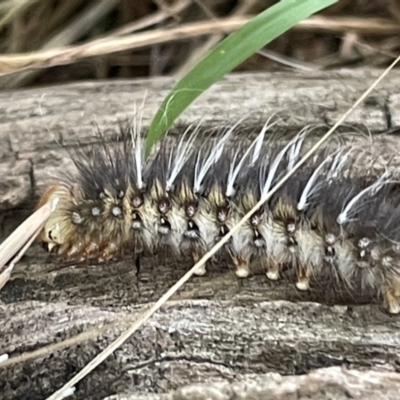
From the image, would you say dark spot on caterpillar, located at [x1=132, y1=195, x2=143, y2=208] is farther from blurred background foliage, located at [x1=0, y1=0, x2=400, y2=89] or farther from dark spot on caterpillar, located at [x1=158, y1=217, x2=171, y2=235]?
blurred background foliage, located at [x1=0, y1=0, x2=400, y2=89]

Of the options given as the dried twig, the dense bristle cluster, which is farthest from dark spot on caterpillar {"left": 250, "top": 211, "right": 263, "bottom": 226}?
the dried twig

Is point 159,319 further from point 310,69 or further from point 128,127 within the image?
point 310,69

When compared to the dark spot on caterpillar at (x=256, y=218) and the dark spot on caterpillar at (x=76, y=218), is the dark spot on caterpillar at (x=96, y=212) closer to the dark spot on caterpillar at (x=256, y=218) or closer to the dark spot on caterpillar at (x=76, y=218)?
the dark spot on caterpillar at (x=76, y=218)

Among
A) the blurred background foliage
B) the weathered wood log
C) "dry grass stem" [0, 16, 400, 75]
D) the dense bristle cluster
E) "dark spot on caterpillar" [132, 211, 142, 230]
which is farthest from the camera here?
the blurred background foliage

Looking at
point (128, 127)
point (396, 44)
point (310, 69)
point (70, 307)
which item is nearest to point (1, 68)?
point (128, 127)

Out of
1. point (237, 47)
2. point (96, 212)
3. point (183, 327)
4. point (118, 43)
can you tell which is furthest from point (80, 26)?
point (183, 327)

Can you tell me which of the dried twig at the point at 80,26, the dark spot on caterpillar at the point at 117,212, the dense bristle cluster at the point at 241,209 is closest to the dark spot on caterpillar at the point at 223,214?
the dense bristle cluster at the point at 241,209

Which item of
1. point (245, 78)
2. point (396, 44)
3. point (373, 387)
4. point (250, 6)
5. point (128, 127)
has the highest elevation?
point (250, 6)

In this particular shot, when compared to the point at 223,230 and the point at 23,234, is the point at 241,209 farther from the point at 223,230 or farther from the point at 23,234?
the point at 23,234
